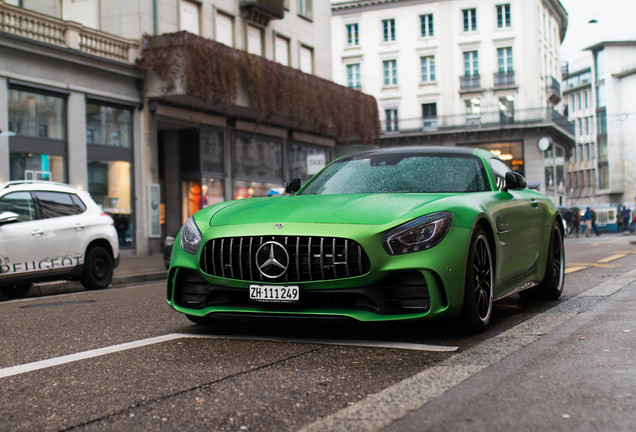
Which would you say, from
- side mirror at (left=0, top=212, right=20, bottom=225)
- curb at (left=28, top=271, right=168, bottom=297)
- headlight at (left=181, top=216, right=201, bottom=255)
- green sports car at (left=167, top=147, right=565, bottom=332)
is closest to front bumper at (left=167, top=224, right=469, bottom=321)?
green sports car at (left=167, top=147, right=565, bottom=332)

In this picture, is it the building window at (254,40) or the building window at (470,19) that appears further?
the building window at (470,19)

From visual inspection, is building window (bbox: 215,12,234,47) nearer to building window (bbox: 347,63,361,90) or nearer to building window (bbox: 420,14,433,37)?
building window (bbox: 347,63,361,90)

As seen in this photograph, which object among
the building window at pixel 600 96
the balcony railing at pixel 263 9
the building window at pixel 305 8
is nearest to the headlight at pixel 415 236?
the balcony railing at pixel 263 9

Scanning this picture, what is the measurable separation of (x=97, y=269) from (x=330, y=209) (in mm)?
7712

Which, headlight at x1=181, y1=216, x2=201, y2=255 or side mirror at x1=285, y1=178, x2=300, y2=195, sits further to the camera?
side mirror at x1=285, y1=178, x2=300, y2=195

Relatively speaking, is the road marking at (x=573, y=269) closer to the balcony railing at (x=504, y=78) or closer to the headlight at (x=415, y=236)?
the headlight at (x=415, y=236)

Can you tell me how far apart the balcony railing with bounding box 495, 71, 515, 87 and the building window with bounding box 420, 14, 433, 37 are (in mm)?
5995

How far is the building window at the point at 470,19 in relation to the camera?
5519 centimetres

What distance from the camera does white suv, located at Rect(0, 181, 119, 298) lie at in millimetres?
10438

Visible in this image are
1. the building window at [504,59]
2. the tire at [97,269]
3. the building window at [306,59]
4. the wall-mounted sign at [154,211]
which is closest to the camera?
the tire at [97,269]

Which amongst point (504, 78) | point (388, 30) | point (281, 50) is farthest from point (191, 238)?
point (388, 30)

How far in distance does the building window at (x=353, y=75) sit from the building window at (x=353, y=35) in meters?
1.69

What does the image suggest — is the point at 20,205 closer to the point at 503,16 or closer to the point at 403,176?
the point at 403,176

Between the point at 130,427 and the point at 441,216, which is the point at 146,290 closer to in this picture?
the point at 441,216
